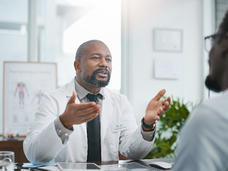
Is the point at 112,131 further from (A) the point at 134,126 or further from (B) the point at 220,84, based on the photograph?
(B) the point at 220,84

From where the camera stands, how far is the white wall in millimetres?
3822

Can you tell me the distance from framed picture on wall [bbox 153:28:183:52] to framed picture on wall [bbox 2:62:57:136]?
1.33 m

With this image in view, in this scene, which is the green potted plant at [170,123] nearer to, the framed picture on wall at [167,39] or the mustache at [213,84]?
the framed picture on wall at [167,39]

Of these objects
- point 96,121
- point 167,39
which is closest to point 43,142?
point 96,121

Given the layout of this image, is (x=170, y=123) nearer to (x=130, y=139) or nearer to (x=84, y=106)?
(x=130, y=139)

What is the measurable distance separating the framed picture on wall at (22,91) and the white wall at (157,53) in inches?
40.0

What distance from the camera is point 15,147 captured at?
113 inches

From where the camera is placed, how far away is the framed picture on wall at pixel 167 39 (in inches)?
153

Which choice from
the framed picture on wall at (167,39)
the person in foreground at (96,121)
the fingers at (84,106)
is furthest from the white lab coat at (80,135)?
the framed picture on wall at (167,39)

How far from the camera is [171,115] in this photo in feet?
11.1

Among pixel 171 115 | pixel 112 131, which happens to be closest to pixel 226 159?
pixel 112 131

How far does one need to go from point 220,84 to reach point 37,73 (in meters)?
2.82

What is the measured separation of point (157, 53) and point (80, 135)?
2175 millimetres

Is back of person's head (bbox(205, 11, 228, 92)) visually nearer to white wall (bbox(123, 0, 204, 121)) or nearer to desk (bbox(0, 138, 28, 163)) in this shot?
desk (bbox(0, 138, 28, 163))
